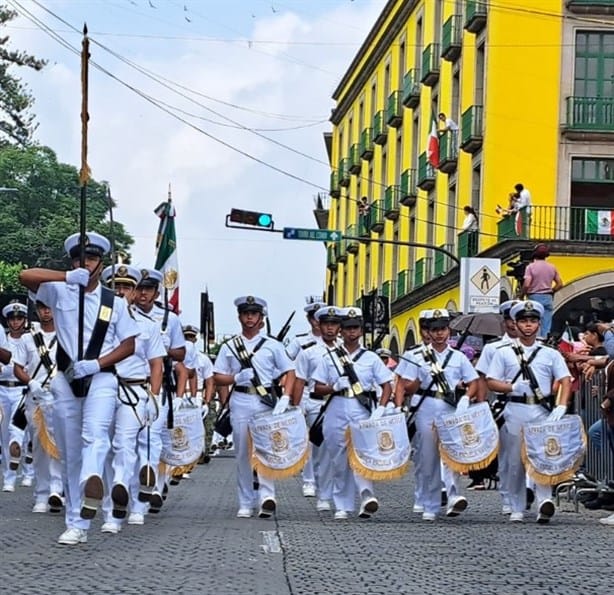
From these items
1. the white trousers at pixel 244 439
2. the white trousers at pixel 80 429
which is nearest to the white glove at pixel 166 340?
the white trousers at pixel 244 439

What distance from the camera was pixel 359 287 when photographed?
6812 cm

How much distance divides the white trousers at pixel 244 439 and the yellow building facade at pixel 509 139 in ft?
62.9

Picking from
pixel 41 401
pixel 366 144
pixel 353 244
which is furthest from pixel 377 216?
pixel 41 401

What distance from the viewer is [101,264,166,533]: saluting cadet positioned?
38.0ft

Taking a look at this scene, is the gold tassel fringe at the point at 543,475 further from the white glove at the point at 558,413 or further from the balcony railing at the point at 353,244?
the balcony railing at the point at 353,244

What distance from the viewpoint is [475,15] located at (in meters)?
42.7

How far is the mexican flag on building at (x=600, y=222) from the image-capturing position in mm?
39656

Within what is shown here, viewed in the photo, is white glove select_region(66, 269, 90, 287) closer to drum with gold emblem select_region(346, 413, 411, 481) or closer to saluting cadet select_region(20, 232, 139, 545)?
saluting cadet select_region(20, 232, 139, 545)

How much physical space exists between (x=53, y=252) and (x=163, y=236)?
58.5 m

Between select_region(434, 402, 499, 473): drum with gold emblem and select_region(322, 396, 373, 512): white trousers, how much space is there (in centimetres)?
82

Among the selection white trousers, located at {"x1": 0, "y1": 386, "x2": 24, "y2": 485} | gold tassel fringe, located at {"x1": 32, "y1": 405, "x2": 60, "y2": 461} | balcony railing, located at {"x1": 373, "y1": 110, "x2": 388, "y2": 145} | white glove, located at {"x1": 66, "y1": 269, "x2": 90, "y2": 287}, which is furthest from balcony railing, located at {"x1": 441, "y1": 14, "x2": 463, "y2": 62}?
white glove, located at {"x1": 66, "y1": 269, "x2": 90, "y2": 287}

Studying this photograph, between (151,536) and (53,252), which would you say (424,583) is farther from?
(53,252)

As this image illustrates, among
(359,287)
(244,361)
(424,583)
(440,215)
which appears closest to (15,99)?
(359,287)

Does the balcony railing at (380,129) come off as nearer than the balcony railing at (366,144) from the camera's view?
Yes
